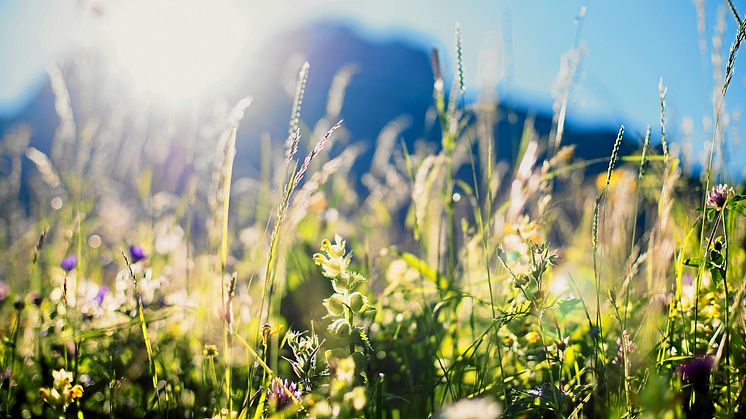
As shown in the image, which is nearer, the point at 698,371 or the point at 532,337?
the point at 698,371

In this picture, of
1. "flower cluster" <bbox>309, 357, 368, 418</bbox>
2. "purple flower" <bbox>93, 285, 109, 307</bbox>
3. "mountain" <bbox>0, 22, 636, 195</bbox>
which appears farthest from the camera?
"mountain" <bbox>0, 22, 636, 195</bbox>

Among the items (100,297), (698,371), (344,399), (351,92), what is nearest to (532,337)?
(698,371)

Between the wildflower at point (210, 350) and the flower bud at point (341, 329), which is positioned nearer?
the flower bud at point (341, 329)

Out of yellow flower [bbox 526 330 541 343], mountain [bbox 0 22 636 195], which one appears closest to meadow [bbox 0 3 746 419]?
yellow flower [bbox 526 330 541 343]

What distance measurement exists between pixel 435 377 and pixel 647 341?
40 cm

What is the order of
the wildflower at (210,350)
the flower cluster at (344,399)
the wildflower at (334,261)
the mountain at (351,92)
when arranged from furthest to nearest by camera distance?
the mountain at (351,92), the wildflower at (210,350), the wildflower at (334,261), the flower cluster at (344,399)

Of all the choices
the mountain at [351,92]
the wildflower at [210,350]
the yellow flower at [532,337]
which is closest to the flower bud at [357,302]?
the wildflower at [210,350]

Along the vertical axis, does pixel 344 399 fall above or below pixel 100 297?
above

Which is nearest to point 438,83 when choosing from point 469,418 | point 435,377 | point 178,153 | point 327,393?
point 435,377

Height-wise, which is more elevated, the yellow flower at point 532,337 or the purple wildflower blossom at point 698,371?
the purple wildflower blossom at point 698,371

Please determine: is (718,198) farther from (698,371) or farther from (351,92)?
(351,92)

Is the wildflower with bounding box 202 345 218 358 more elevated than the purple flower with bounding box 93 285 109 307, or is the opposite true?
the wildflower with bounding box 202 345 218 358

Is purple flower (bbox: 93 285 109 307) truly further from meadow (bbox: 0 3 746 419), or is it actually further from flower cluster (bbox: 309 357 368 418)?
flower cluster (bbox: 309 357 368 418)

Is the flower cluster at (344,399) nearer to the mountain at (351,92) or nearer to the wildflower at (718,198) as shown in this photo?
the wildflower at (718,198)
